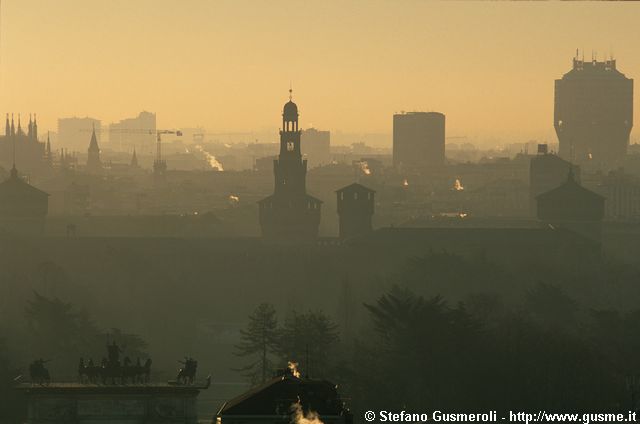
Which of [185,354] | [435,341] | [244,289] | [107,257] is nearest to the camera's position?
[435,341]

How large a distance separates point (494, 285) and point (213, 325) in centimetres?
2149

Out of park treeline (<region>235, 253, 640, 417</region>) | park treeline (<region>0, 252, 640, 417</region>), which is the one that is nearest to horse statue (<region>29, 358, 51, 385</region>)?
park treeline (<region>0, 252, 640, 417</region>)

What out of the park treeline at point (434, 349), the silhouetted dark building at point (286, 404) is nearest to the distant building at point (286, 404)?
the silhouetted dark building at point (286, 404)

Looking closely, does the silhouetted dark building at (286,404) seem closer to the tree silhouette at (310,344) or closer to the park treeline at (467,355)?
the park treeline at (467,355)

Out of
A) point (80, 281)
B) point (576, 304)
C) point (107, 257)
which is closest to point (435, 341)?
point (576, 304)

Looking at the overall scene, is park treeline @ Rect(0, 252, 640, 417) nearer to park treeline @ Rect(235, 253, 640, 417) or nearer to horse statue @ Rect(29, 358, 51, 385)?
park treeline @ Rect(235, 253, 640, 417)

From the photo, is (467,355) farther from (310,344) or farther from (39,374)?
(39,374)

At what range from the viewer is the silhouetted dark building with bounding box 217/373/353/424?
243 ft

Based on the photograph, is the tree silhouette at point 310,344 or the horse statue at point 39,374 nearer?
the horse statue at point 39,374

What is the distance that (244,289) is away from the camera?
6860 inches

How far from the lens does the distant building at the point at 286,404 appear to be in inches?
2918

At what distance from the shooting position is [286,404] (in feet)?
246

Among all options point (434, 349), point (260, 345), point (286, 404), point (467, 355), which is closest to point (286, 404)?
point (286, 404)

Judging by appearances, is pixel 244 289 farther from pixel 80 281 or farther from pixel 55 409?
pixel 55 409
